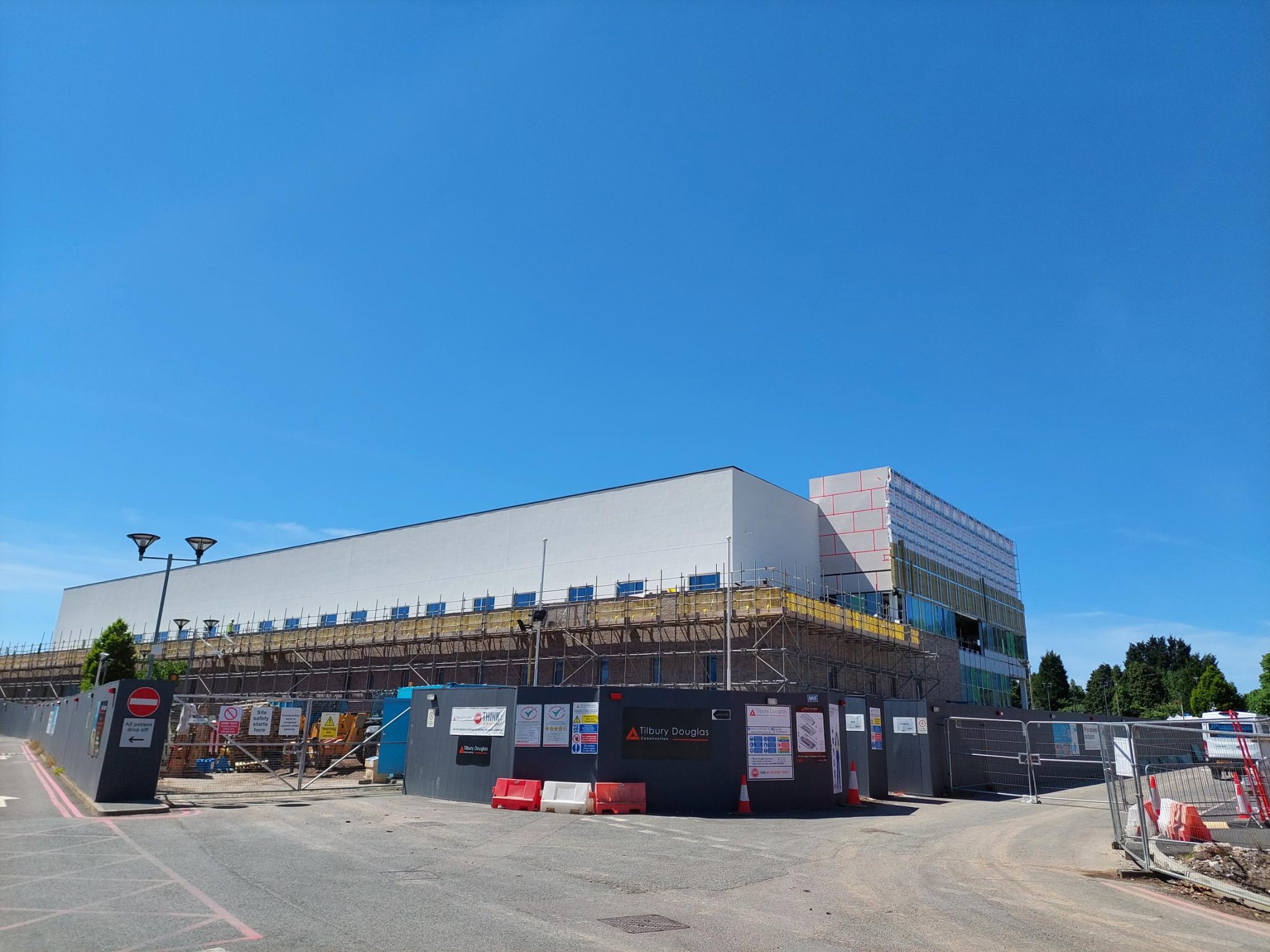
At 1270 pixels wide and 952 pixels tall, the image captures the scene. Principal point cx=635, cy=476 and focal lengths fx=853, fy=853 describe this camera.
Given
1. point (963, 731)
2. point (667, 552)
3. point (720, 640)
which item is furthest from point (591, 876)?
point (667, 552)

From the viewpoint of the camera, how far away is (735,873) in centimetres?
1098

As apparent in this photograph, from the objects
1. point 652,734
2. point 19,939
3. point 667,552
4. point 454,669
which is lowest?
point 19,939

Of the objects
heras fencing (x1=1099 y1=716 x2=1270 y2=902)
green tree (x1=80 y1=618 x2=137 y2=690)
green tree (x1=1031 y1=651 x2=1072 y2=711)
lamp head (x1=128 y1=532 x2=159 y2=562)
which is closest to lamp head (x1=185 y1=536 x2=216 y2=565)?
lamp head (x1=128 y1=532 x2=159 y2=562)

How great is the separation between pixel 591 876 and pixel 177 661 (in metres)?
55.4

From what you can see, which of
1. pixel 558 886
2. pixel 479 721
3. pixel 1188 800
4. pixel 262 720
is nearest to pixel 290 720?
pixel 262 720

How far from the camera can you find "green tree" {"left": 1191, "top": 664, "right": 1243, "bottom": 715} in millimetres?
86812

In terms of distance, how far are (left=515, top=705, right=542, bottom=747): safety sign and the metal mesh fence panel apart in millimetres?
12964

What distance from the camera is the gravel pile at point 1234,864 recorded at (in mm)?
10180

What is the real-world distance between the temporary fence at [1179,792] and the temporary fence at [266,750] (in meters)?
17.8

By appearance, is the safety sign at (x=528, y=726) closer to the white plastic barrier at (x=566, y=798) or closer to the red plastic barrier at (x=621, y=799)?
the white plastic barrier at (x=566, y=798)

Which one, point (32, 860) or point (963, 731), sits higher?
point (963, 731)

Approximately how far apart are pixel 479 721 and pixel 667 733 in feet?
14.0

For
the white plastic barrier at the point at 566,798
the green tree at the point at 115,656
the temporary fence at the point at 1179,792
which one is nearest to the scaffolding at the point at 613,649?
the green tree at the point at 115,656

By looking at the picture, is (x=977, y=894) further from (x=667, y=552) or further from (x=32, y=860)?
(x=667, y=552)
